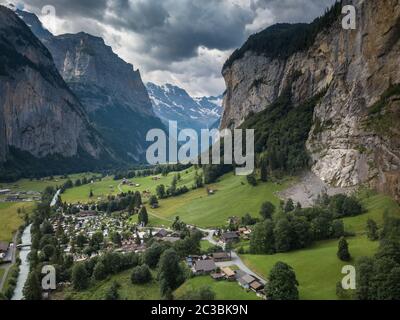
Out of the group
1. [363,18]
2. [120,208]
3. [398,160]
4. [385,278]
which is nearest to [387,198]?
[398,160]

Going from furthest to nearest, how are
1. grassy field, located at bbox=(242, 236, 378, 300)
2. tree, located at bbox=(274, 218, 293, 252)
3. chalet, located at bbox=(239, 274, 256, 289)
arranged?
1. tree, located at bbox=(274, 218, 293, 252)
2. chalet, located at bbox=(239, 274, 256, 289)
3. grassy field, located at bbox=(242, 236, 378, 300)

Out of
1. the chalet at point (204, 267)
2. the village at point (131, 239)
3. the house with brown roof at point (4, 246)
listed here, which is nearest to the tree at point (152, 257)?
the village at point (131, 239)

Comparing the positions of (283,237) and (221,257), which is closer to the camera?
(221,257)

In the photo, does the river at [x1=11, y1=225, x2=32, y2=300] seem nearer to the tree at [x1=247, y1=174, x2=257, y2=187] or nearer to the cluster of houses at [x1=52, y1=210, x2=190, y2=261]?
the cluster of houses at [x1=52, y1=210, x2=190, y2=261]

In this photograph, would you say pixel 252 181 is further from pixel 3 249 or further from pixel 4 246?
pixel 3 249

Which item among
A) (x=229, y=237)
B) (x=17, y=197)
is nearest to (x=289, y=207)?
(x=229, y=237)

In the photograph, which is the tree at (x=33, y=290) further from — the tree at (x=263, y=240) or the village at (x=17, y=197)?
the village at (x=17, y=197)

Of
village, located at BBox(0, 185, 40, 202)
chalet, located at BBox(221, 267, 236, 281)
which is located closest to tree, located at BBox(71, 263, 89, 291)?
chalet, located at BBox(221, 267, 236, 281)
